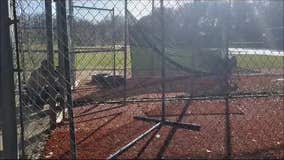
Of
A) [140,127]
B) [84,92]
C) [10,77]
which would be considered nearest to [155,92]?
[84,92]

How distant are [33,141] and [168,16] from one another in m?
4.28

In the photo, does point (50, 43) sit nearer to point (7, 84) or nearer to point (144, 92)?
point (7, 84)

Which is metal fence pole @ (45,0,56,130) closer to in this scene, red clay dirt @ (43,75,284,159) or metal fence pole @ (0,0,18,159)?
red clay dirt @ (43,75,284,159)

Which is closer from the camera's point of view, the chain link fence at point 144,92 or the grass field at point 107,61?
the chain link fence at point 144,92

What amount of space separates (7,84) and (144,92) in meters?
6.85

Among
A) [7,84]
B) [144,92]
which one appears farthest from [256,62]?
[7,84]

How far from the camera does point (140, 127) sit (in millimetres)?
6230

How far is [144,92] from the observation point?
10211 mm

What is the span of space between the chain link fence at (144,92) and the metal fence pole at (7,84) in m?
0.20

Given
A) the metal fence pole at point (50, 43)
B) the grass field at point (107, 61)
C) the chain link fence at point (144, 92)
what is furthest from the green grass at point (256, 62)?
the metal fence pole at point (50, 43)

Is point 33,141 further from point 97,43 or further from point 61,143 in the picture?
point 97,43

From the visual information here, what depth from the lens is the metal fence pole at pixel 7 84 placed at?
3430 millimetres

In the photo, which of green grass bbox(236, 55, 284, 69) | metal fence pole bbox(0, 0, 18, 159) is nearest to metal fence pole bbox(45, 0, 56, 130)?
metal fence pole bbox(0, 0, 18, 159)

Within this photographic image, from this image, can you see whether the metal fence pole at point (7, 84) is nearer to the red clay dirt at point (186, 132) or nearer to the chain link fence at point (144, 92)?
the chain link fence at point (144, 92)
